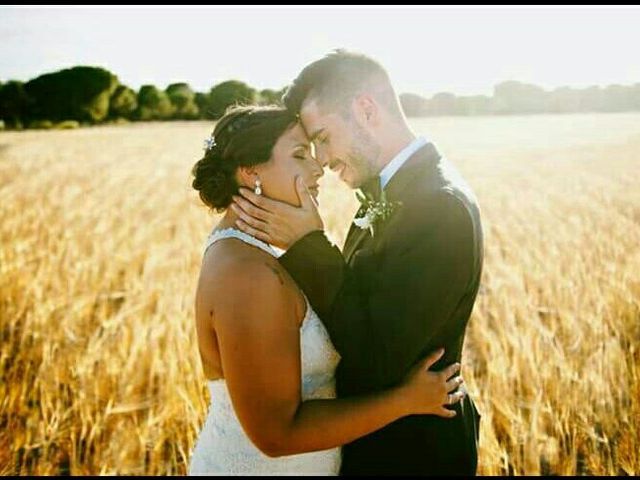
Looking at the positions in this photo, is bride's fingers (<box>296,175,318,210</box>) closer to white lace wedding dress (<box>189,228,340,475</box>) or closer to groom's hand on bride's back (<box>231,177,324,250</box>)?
groom's hand on bride's back (<box>231,177,324,250</box>)

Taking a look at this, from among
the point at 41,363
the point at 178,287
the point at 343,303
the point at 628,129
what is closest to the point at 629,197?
the point at 178,287

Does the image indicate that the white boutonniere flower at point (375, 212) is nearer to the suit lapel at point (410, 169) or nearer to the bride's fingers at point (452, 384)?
the suit lapel at point (410, 169)

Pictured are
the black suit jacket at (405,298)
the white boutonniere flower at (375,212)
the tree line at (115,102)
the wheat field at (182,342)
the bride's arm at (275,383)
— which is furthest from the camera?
the tree line at (115,102)

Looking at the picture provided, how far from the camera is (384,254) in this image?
91.9 inches

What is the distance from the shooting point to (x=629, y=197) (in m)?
10.6

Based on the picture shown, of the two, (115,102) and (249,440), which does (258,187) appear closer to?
(249,440)

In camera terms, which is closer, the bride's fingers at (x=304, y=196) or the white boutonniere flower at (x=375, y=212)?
the bride's fingers at (x=304, y=196)

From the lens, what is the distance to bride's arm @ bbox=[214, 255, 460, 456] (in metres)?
2.07

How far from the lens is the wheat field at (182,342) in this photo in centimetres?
366

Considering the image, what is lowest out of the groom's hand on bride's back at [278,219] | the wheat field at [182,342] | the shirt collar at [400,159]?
the wheat field at [182,342]

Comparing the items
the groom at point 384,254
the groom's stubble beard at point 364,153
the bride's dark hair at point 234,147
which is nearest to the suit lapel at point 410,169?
the groom at point 384,254

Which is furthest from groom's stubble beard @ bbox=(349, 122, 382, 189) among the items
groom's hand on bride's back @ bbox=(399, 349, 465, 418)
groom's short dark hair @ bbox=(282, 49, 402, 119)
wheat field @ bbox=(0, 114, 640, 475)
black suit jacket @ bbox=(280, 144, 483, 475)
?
wheat field @ bbox=(0, 114, 640, 475)

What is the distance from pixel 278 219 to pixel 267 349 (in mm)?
434

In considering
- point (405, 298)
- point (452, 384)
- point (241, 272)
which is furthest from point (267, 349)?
point (452, 384)
